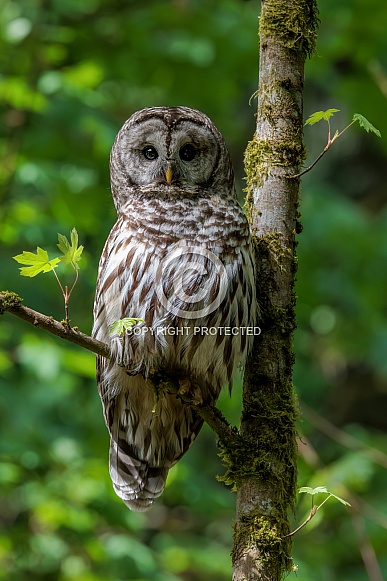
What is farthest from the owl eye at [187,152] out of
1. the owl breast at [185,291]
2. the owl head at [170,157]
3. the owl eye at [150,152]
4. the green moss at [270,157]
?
the green moss at [270,157]

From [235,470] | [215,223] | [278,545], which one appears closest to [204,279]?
[215,223]

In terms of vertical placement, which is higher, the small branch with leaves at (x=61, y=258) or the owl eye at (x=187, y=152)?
the owl eye at (x=187, y=152)

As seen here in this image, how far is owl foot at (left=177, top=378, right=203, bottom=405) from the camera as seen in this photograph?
9.21ft

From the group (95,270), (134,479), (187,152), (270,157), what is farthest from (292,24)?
(95,270)

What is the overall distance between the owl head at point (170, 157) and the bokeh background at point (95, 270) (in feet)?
5.83

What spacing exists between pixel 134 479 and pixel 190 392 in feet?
2.61

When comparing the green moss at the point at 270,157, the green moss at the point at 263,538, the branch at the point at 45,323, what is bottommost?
the green moss at the point at 263,538

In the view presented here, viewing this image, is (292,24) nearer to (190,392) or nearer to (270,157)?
(270,157)

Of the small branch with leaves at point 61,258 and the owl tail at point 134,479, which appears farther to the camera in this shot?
the owl tail at point 134,479

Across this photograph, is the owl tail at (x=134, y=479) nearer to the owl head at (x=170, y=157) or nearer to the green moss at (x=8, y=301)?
the owl head at (x=170, y=157)

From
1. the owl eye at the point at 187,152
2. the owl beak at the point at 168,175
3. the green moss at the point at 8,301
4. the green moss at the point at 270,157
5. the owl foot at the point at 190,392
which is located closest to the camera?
the green moss at the point at 8,301

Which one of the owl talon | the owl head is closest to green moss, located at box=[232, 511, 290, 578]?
the owl talon

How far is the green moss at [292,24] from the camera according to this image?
2973mm

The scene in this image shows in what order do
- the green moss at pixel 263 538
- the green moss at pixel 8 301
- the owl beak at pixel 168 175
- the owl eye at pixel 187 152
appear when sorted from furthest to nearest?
the owl eye at pixel 187 152 < the owl beak at pixel 168 175 < the green moss at pixel 263 538 < the green moss at pixel 8 301
